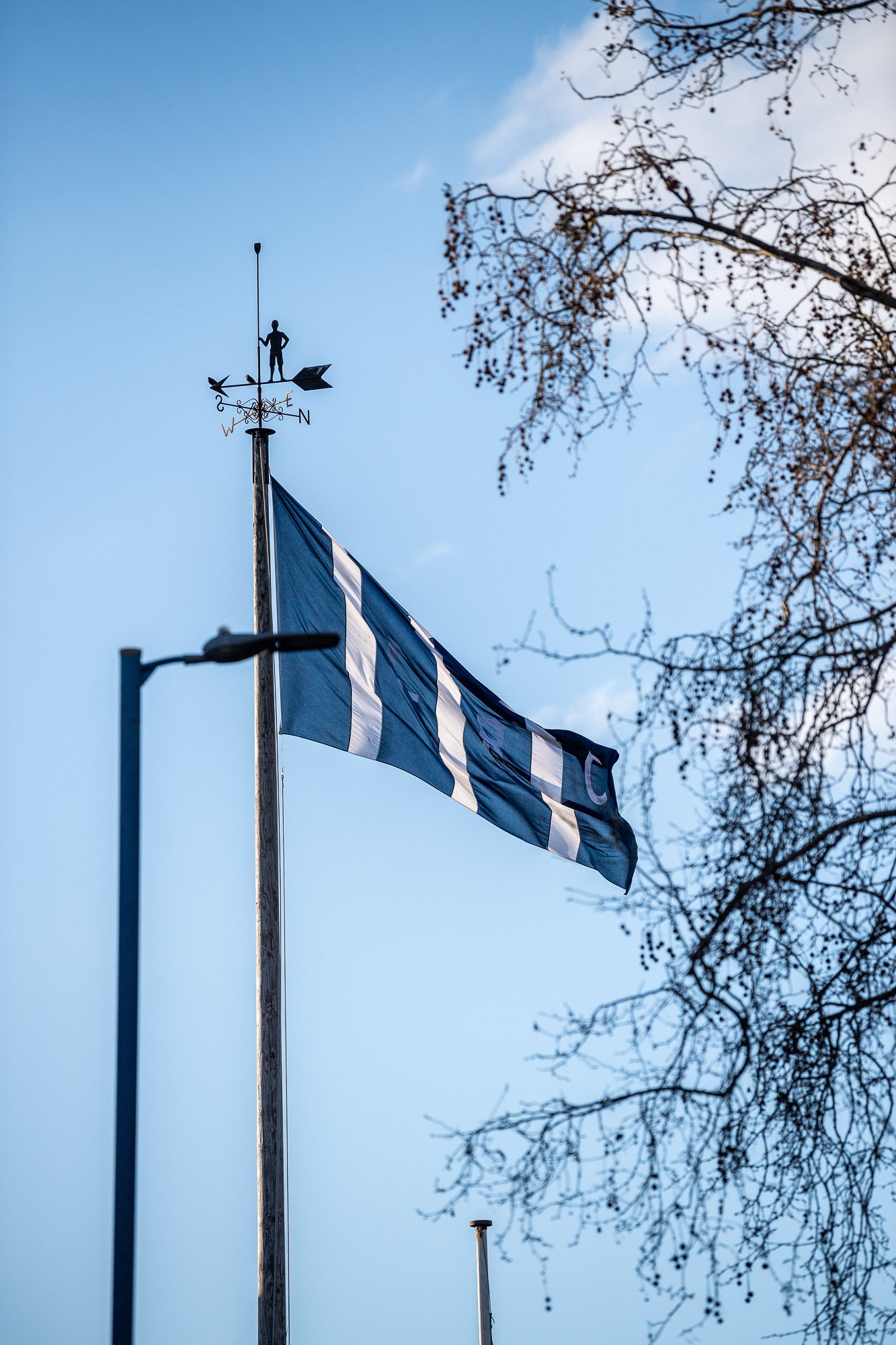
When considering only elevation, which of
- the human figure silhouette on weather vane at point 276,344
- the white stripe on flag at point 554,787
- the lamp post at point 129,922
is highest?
the human figure silhouette on weather vane at point 276,344

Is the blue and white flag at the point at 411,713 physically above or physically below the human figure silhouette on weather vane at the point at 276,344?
below

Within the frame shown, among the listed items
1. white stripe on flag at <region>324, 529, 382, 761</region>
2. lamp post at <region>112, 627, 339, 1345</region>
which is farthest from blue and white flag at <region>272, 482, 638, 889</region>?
lamp post at <region>112, 627, 339, 1345</region>

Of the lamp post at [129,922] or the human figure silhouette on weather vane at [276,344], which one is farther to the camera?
the human figure silhouette on weather vane at [276,344]

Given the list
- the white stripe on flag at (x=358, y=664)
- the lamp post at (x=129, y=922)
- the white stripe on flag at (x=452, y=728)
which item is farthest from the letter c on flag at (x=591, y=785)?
the lamp post at (x=129, y=922)

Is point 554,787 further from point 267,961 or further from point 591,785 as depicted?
point 267,961

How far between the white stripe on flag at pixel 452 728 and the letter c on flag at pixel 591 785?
1371 mm

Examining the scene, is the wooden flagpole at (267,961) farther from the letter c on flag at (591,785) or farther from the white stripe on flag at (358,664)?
the letter c on flag at (591,785)

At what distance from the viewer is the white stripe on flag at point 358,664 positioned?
11.9 m

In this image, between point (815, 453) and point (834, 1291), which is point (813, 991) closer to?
point (834, 1291)

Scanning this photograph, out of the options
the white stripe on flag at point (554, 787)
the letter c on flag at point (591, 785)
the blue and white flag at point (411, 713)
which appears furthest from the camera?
the letter c on flag at point (591, 785)

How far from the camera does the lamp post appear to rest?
24.0ft

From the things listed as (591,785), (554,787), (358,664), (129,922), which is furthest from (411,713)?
(129,922)

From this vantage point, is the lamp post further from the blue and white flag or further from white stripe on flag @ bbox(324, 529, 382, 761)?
white stripe on flag @ bbox(324, 529, 382, 761)

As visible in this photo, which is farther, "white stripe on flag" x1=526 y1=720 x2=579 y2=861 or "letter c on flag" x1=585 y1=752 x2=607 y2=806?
"letter c on flag" x1=585 y1=752 x2=607 y2=806
